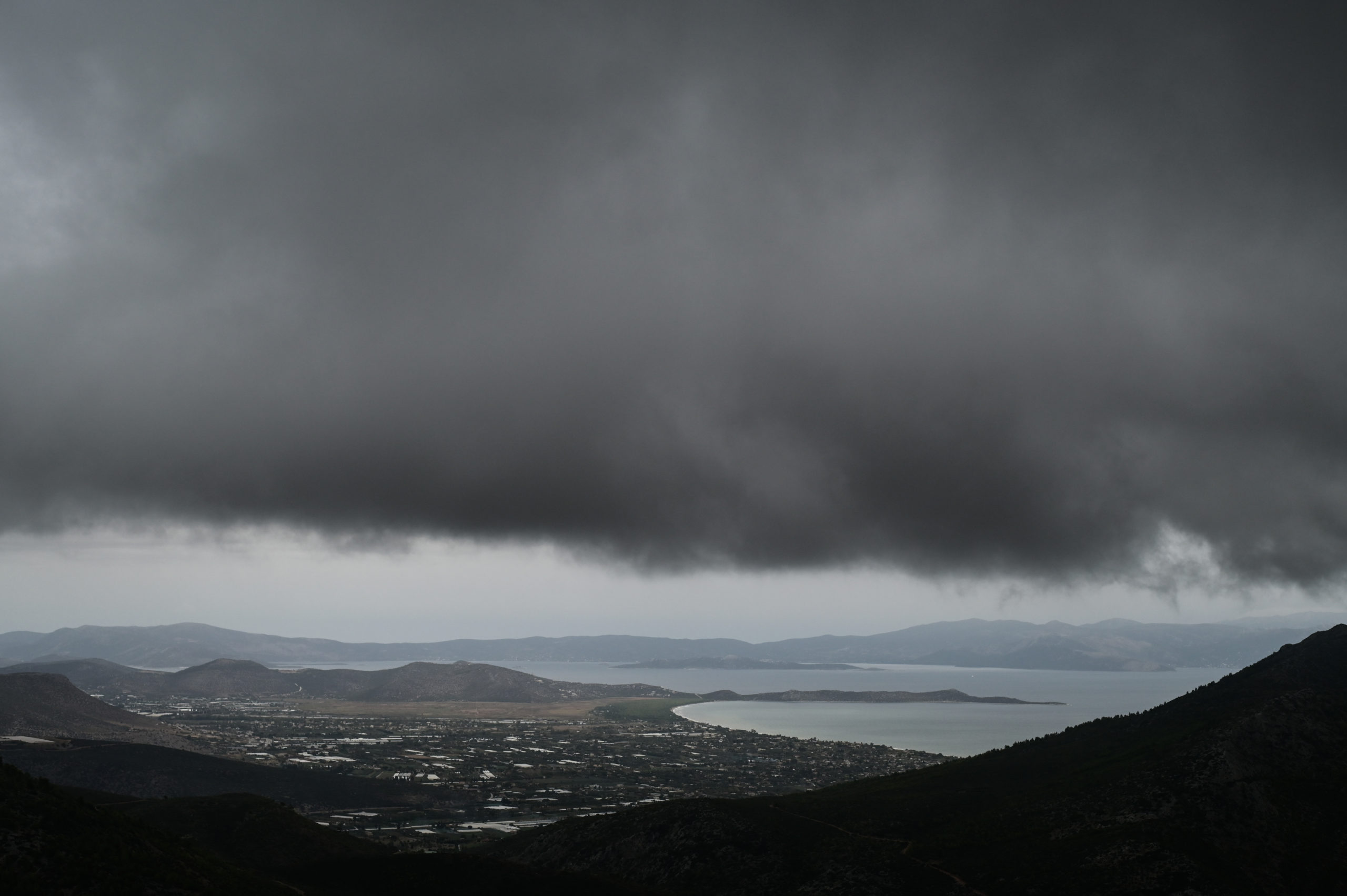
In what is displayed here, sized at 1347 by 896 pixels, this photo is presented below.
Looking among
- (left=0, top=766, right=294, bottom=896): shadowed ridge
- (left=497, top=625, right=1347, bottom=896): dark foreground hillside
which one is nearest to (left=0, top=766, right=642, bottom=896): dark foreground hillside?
(left=0, top=766, right=294, bottom=896): shadowed ridge

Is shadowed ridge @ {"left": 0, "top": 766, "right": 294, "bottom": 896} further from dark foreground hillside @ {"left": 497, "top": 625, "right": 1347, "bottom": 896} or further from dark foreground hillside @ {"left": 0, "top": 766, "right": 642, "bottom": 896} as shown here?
dark foreground hillside @ {"left": 497, "top": 625, "right": 1347, "bottom": 896}

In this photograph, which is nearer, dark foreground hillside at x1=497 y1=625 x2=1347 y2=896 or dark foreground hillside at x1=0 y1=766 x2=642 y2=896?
dark foreground hillside at x1=0 y1=766 x2=642 y2=896

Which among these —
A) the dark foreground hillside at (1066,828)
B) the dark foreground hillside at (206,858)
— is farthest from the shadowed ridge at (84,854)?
the dark foreground hillside at (1066,828)

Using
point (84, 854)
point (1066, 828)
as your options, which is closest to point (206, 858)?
point (84, 854)

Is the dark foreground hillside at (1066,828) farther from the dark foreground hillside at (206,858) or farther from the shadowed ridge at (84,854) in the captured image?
the shadowed ridge at (84,854)

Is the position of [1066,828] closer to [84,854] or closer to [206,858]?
[206,858]

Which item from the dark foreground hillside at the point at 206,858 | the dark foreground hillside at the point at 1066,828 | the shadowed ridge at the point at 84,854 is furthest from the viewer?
the dark foreground hillside at the point at 1066,828

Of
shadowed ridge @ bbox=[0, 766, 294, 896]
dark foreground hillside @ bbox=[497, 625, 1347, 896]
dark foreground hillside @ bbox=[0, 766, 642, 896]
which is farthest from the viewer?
dark foreground hillside @ bbox=[497, 625, 1347, 896]

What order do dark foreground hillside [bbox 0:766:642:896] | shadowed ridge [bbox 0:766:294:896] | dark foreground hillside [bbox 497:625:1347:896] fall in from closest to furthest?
shadowed ridge [bbox 0:766:294:896]
dark foreground hillside [bbox 0:766:642:896]
dark foreground hillside [bbox 497:625:1347:896]
